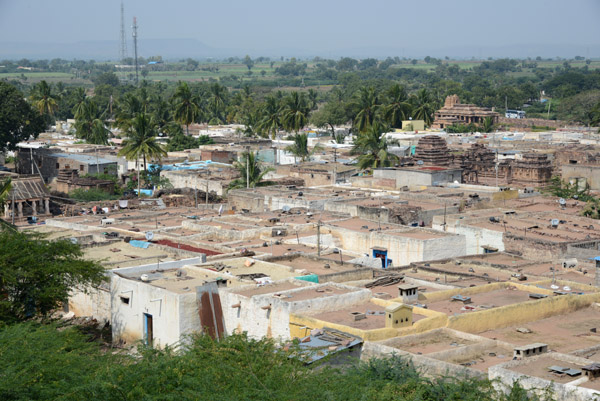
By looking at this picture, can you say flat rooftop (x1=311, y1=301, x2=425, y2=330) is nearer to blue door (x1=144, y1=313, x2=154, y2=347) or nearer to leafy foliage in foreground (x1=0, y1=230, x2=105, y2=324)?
blue door (x1=144, y1=313, x2=154, y2=347)

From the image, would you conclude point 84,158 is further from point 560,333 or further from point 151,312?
point 560,333

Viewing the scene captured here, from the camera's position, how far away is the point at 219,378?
16297mm

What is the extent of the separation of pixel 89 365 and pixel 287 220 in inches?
659

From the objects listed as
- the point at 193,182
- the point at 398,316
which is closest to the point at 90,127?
→ the point at 193,182

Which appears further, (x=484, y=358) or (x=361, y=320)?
(x=361, y=320)

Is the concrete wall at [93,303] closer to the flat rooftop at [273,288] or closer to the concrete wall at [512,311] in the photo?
the flat rooftop at [273,288]

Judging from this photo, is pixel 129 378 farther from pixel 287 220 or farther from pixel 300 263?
pixel 287 220

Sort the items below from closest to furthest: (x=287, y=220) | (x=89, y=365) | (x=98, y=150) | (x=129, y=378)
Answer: (x=129, y=378)
(x=89, y=365)
(x=287, y=220)
(x=98, y=150)

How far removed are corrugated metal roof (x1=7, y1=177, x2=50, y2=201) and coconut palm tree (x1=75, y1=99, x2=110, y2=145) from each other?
30.7 metres

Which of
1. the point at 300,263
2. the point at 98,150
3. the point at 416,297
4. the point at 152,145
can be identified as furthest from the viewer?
the point at 98,150

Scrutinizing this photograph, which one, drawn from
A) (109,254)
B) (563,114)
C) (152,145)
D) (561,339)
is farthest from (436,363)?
(563,114)

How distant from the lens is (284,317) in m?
20.2

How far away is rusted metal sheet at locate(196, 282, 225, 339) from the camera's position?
21578mm

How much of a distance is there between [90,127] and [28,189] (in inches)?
1517
